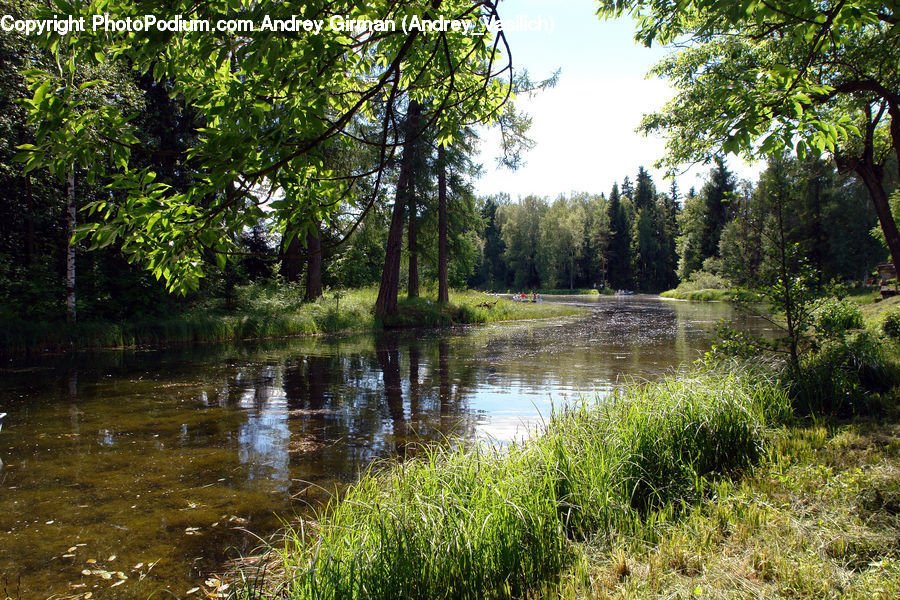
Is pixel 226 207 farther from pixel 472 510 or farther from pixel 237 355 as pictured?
pixel 237 355

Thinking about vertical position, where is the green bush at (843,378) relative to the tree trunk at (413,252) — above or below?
below

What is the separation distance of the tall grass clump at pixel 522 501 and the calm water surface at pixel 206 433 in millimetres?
777

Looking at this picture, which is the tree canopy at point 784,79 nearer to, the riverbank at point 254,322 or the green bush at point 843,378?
the green bush at point 843,378

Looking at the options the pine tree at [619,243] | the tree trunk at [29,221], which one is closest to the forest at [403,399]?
the tree trunk at [29,221]

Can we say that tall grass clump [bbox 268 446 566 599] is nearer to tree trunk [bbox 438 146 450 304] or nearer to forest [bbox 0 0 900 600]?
forest [bbox 0 0 900 600]

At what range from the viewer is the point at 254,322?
59.0 feet

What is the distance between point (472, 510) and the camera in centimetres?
321

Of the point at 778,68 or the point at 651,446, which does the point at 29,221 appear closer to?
the point at 651,446

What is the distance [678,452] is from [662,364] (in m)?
8.32

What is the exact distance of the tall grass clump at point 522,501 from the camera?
2.77 meters

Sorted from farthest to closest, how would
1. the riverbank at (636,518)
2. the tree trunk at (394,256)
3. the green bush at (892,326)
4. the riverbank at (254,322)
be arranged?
the tree trunk at (394,256), the riverbank at (254,322), the green bush at (892,326), the riverbank at (636,518)

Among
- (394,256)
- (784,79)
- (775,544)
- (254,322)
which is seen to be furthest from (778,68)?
(394,256)

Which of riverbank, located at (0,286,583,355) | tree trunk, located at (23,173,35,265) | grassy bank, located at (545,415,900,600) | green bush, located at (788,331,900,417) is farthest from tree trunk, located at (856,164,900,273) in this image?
tree trunk, located at (23,173,35,265)

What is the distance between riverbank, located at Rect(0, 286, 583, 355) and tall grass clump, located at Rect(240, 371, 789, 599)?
13638 millimetres
